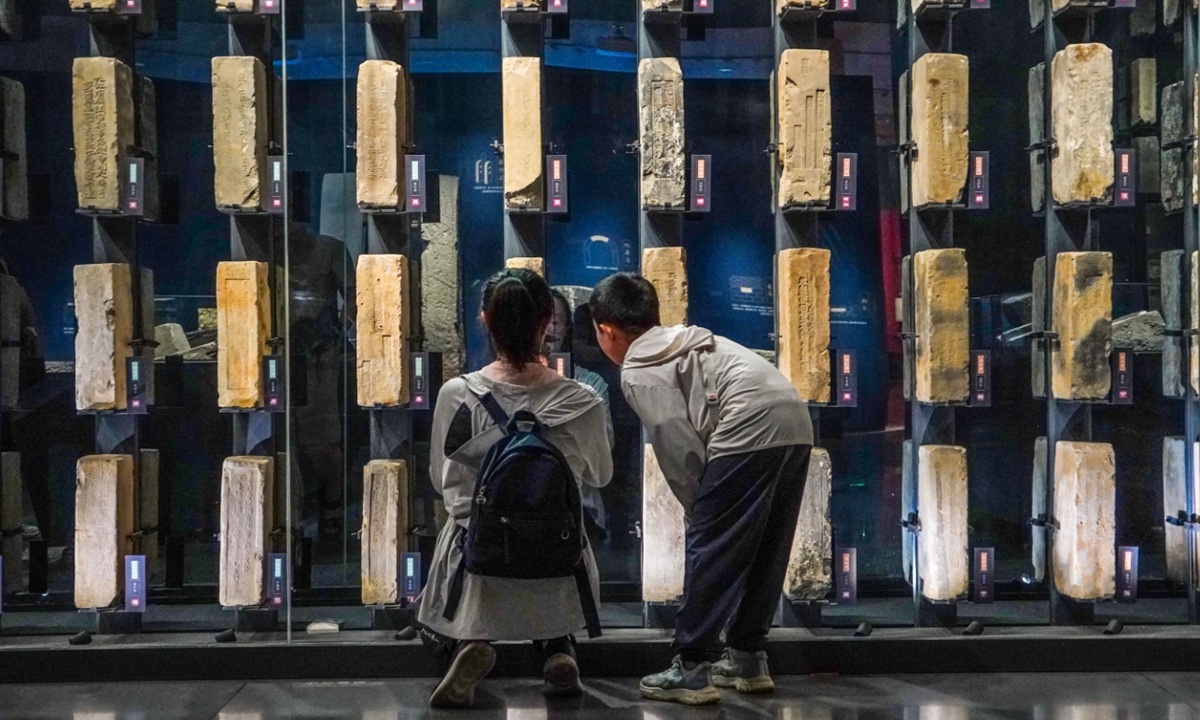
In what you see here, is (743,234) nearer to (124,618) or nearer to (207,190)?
(207,190)

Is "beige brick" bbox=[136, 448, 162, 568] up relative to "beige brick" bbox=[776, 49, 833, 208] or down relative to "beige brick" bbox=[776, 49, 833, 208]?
down

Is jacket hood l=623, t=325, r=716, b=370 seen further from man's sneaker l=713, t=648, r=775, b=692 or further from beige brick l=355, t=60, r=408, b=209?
beige brick l=355, t=60, r=408, b=209

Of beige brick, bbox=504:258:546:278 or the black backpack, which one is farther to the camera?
beige brick, bbox=504:258:546:278

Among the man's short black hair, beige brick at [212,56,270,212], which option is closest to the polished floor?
the man's short black hair

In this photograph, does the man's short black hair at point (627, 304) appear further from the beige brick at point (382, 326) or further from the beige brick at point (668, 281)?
the beige brick at point (382, 326)

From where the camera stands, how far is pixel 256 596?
3535mm

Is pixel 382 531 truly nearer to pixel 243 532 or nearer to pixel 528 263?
pixel 243 532

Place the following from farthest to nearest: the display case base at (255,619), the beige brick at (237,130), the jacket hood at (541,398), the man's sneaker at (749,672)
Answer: the display case base at (255,619) < the beige brick at (237,130) < the man's sneaker at (749,672) < the jacket hood at (541,398)

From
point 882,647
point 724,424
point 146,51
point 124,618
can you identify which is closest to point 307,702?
point 124,618

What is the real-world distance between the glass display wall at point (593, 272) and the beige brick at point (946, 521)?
0.03ft

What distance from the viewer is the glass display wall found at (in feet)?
11.6

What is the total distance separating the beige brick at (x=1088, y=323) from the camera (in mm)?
3535

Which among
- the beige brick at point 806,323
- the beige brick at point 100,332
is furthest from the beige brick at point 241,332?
the beige brick at point 806,323

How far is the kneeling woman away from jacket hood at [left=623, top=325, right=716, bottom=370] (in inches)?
7.0
